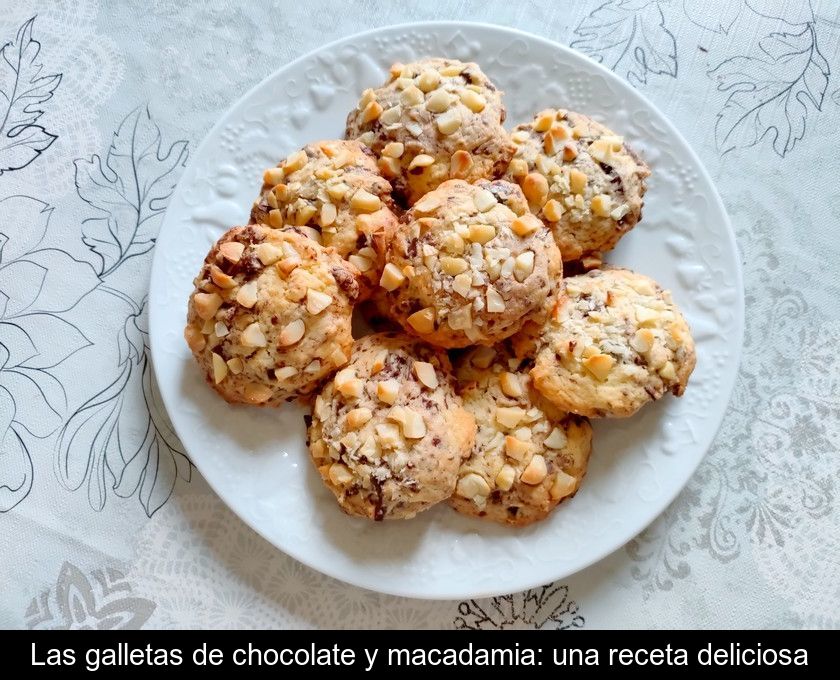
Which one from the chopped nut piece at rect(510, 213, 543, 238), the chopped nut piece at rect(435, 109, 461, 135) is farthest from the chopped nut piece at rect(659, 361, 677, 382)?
the chopped nut piece at rect(435, 109, 461, 135)

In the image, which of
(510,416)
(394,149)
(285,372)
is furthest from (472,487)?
(394,149)

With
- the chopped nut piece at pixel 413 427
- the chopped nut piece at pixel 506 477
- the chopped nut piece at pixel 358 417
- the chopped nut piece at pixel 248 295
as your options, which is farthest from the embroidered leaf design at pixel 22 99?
the chopped nut piece at pixel 506 477

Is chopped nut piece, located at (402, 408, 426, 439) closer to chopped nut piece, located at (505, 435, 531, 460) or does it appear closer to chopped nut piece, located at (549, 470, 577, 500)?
chopped nut piece, located at (505, 435, 531, 460)

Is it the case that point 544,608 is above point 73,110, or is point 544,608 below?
below

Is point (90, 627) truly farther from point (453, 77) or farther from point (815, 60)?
point (815, 60)

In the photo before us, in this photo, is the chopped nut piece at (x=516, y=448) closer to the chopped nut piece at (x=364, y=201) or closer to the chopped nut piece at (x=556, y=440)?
the chopped nut piece at (x=556, y=440)

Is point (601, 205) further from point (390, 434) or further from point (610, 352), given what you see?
point (390, 434)

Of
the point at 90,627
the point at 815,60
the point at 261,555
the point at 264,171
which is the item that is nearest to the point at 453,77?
the point at 264,171
